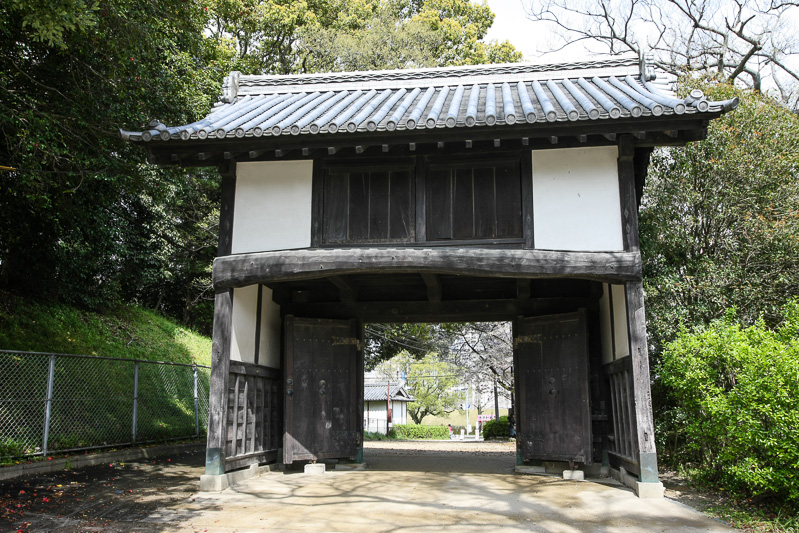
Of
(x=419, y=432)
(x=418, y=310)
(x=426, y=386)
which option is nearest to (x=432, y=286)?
(x=418, y=310)

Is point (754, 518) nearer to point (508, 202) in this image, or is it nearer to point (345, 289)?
point (508, 202)

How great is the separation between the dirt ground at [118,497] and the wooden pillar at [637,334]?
667 mm

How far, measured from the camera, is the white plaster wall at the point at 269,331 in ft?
29.2

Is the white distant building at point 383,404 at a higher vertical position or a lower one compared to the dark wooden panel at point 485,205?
lower

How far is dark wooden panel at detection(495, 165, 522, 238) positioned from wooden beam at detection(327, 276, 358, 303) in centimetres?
250

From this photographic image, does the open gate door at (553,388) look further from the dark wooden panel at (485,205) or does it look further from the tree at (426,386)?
the tree at (426,386)

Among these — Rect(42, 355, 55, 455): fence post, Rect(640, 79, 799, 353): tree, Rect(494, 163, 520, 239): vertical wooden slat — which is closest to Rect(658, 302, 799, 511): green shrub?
Rect(640, 79, 799, 353): tree

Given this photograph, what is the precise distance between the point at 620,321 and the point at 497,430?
1504 centimetres

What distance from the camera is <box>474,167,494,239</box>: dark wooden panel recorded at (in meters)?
7.24

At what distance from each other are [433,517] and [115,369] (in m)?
7.79

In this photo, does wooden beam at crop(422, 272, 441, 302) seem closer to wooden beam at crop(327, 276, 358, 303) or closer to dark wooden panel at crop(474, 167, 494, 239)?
dark wooden panel at crop(474, 167, 494, 239)

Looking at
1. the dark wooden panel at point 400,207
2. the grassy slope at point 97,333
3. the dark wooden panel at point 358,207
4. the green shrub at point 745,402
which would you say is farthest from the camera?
the grassy slope at point 97,333

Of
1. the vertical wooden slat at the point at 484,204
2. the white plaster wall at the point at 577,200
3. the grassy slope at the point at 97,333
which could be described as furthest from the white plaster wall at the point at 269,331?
the grassy slope at the point at 97,333

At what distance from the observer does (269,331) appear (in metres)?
9.20
